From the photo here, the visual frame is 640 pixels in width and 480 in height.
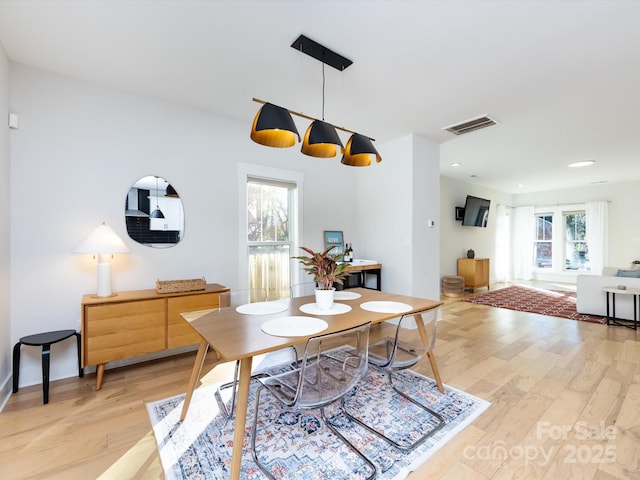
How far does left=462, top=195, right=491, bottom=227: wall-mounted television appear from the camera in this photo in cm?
676

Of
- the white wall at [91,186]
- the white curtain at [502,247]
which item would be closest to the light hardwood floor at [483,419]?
the white wall at [91,186]

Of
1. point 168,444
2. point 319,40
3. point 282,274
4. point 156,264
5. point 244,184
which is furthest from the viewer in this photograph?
point 282,274

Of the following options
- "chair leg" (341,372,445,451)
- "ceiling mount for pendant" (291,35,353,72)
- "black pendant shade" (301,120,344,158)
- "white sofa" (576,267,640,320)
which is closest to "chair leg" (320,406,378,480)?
"chair leg" (341,372,445,451)

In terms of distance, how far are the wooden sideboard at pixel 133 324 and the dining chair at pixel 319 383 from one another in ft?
4.24

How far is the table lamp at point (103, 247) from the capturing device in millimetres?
2375

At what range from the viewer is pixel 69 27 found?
6.35 ft

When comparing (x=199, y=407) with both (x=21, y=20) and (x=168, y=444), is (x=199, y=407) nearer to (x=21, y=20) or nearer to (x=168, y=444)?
(x=168, y=444)

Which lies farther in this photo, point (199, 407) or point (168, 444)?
point (199, 407)

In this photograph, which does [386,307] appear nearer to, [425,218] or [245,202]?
[245,202]

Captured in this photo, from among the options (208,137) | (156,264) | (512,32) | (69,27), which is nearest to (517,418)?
(512,32)

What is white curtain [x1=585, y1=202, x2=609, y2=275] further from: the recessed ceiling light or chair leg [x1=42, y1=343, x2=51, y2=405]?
chair leg [x1=42, y1=343, x2=51, y2=405]

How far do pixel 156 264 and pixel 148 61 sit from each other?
5.86 ft

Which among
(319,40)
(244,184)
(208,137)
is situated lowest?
(244,184)

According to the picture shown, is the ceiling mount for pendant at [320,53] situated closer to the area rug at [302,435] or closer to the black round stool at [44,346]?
the area rug at [302,435]
